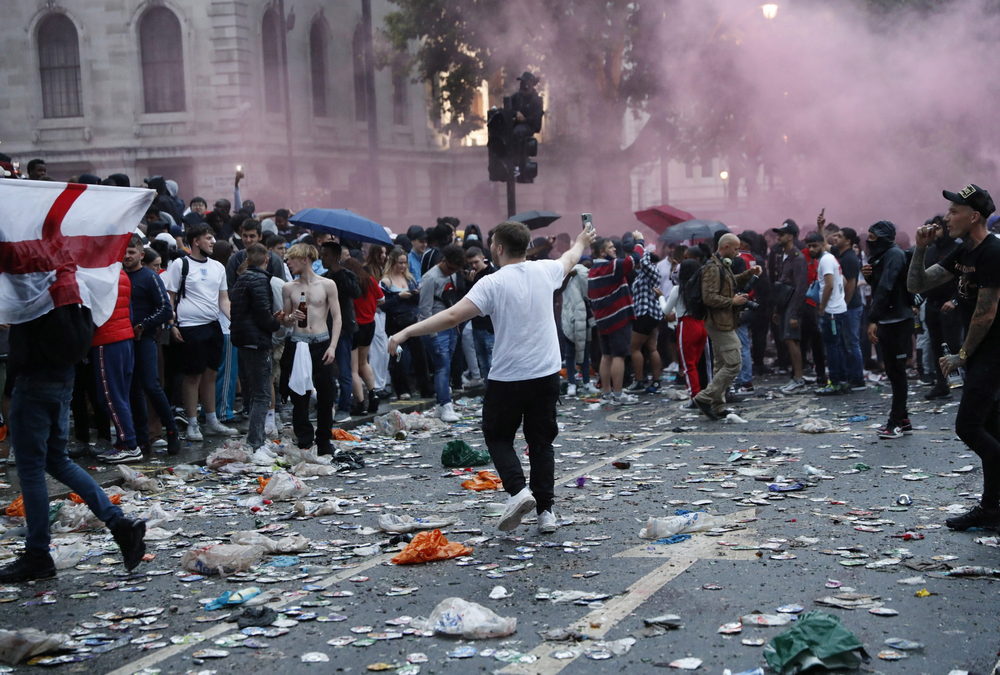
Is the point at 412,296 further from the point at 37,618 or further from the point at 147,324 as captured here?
the point at 37,618

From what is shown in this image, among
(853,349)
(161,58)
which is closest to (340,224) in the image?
(853,349)

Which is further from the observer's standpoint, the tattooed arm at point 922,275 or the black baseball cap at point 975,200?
the tattooed arm at point 922,275

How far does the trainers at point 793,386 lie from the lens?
12.9 m

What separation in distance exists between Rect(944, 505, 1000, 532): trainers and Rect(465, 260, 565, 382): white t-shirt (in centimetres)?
223

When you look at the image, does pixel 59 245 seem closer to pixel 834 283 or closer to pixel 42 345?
pixel 42 345

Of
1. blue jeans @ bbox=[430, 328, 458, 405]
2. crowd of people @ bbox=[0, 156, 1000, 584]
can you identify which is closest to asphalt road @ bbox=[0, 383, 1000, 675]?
crowd of people @ bbox=[0, 156, 1000, 584]

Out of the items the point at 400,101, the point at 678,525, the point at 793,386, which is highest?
the point at 400,101

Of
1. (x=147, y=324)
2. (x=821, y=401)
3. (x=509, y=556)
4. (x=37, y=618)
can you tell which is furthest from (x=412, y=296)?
(x=37, y=618)

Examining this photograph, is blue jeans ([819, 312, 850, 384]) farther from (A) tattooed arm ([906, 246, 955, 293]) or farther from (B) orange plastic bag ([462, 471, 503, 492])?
(A) tattooed arm ([906, 246, 955, 293])

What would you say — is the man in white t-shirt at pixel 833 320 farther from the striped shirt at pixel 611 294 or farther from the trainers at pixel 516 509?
the trainers at pixel 516 509

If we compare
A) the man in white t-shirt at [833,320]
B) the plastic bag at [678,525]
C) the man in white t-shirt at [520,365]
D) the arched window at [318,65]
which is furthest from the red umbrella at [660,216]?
the arched window at [318,65]

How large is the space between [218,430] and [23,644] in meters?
6.02

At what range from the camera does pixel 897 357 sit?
31.0 feet

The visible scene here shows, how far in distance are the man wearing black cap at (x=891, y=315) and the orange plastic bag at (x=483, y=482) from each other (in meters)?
3.38
